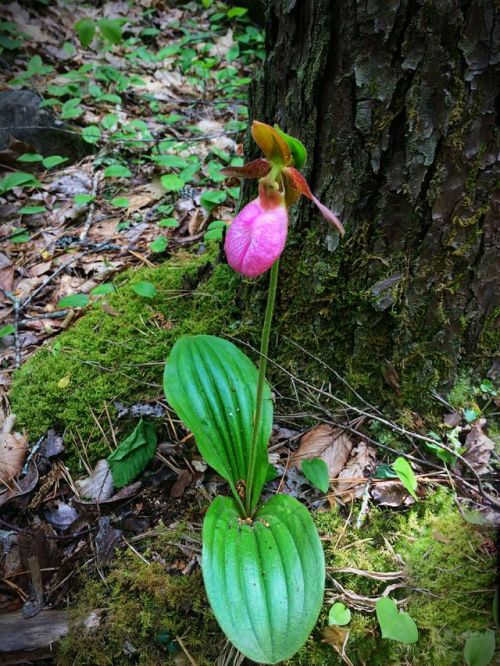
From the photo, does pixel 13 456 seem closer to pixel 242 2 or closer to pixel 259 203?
pixel 259 203

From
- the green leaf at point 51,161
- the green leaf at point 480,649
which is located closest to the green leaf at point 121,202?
the green leaf at point 51,161

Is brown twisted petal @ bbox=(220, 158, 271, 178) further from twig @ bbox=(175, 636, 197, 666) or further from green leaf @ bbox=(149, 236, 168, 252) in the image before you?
green leaf @ bbox=(149, 236, 168, 252)

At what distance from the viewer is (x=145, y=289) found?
189 cm

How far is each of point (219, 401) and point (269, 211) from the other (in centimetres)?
61

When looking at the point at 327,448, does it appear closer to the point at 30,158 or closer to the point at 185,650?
the point at 185,650

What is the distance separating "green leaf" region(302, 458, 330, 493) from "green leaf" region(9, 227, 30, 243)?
6.73ft

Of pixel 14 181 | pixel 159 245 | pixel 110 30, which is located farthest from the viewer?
pixel 110 30

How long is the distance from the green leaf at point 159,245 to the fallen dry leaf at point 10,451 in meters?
0.99

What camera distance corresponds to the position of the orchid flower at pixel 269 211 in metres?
0.88

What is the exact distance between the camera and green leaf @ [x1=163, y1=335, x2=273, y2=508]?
1.27 meters

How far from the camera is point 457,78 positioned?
1.08m

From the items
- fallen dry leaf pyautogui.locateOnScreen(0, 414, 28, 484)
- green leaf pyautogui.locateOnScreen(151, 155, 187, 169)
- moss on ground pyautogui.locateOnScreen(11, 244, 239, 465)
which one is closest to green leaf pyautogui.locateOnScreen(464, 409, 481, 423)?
moss on ground pyautogui.locateOnScreen(11, 244, 239, 465)

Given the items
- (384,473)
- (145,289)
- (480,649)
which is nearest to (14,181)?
(145,289)

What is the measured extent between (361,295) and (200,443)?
654mm
